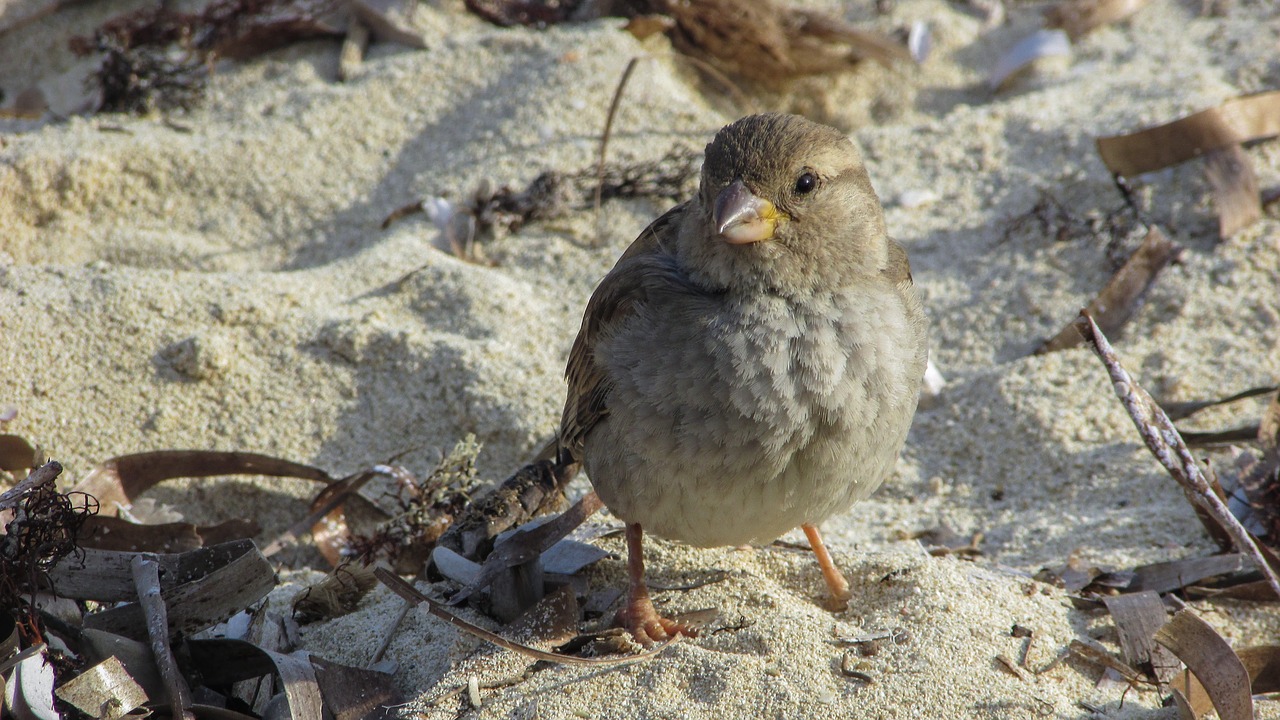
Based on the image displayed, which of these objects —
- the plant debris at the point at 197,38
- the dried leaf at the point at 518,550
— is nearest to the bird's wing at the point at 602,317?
the dried leaf at the point at 518,550

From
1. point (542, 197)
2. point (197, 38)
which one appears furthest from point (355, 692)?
point (197, 38)

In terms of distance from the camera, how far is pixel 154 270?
4781mm

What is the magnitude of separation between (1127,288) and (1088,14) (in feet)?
8.32

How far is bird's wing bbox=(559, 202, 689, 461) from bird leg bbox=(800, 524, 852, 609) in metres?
0.75

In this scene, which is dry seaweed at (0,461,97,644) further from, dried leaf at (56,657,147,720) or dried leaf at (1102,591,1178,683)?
dried leaf at (1102,591,1178,683)

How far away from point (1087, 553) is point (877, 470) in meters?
1.00

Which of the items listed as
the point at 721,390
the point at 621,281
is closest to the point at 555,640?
the point at 721,390

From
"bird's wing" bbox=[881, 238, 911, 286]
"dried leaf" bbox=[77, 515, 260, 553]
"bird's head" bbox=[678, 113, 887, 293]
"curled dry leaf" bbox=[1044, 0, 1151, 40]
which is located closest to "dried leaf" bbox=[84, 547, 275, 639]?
"dried leaf" bbox=[77, 515, 260, 553]

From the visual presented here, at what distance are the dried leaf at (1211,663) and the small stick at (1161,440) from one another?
0.35m

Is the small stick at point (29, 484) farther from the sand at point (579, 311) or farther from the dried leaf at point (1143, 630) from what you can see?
the dried leaf at point (1143, 630)

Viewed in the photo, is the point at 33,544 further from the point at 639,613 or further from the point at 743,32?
the point at 743,32

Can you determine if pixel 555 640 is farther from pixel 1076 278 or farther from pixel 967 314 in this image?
pixel 1076 278

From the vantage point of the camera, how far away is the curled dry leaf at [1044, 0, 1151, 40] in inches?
257

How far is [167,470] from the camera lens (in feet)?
13.0
